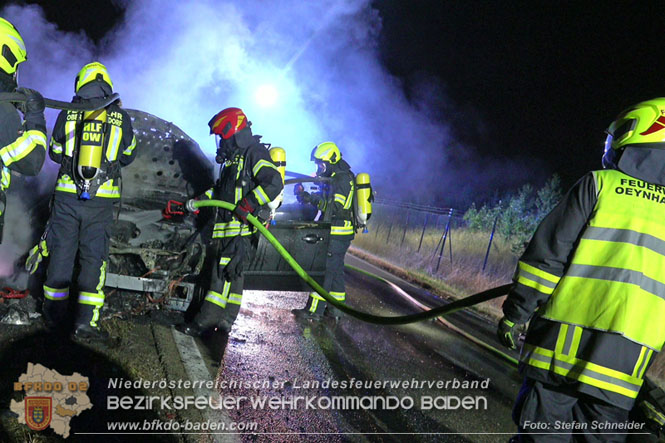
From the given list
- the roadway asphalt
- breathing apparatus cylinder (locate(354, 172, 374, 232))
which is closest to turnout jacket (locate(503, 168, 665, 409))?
the roadway asphalt

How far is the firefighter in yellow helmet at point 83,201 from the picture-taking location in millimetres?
3750

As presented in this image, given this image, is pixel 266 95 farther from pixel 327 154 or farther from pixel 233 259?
pixel 233 259

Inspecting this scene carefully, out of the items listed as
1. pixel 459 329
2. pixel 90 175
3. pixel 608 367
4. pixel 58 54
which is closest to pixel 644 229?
pixel 608 367

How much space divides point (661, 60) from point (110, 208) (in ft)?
76.7

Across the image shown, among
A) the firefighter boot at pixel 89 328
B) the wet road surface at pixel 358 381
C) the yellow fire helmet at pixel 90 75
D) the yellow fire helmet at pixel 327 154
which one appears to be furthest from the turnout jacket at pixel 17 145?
the yellow fire helmet at pixel 327 154

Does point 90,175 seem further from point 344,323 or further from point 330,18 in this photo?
point 330,18

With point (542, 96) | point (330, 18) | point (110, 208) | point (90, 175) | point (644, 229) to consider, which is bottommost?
point (110, 208)

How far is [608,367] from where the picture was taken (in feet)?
6.82

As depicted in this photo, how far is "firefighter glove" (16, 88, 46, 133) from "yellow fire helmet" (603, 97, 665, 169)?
3.58 metres

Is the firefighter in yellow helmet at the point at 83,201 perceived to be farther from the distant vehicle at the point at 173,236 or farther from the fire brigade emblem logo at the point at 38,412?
the fire brigade emblem logo at the point at 38,412

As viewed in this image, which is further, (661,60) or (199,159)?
(661,60)

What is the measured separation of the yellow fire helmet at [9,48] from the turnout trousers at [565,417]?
3787 mm

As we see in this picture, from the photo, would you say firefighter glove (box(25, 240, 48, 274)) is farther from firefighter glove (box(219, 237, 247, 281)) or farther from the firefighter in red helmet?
firefighter glove (box(219, 237, 247, 281))

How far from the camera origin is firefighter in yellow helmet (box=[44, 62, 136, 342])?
375 cm
